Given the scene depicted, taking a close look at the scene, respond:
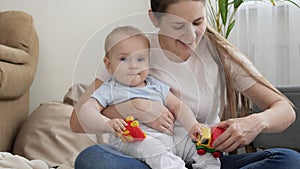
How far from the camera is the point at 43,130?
7.81 feet

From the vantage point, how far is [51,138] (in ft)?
7.66

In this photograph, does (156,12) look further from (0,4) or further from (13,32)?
(0,4)

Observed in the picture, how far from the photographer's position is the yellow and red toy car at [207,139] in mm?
1089

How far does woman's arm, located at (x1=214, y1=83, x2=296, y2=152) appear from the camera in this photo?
111cm

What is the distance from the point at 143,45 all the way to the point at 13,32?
5.53 feet

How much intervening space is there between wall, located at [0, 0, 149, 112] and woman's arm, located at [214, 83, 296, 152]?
150cm

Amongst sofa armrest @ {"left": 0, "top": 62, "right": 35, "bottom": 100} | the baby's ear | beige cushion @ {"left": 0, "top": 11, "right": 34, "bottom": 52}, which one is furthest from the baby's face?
beige cushion @ {"left": 0, "top": 11, "right": 34, "bottom": 52}

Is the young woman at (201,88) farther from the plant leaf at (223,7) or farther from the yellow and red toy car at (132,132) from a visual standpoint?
the plant leaf at (223,7)

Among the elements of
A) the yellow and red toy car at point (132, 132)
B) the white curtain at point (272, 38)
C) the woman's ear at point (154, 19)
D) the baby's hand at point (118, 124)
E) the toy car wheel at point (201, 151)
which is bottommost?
the white curtain at point (272, 38)

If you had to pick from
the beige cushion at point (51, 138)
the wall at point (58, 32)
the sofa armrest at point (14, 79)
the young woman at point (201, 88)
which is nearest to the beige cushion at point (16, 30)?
the sofa armrest at point (14, 79)

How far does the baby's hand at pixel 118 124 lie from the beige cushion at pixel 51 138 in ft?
3.76

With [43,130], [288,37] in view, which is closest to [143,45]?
[43,130]

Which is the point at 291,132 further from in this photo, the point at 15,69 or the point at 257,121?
the point at 15,69

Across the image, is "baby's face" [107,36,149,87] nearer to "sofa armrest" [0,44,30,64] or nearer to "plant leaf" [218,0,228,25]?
Result: "sofa armrest" [0,44,30,64]
